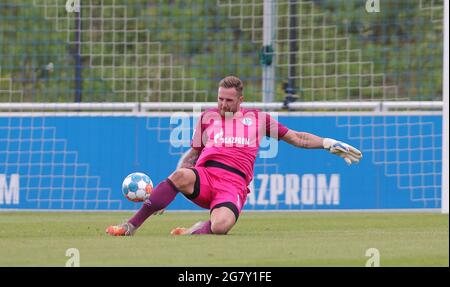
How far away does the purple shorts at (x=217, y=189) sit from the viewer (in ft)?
40.5

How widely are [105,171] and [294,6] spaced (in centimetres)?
417

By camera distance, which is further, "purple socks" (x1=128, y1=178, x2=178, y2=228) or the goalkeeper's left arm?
the goalkeeper's left arm

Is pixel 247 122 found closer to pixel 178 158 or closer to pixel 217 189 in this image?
pixel 217 189

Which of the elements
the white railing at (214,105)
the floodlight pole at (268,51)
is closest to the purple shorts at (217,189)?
the white railing at (214,105)

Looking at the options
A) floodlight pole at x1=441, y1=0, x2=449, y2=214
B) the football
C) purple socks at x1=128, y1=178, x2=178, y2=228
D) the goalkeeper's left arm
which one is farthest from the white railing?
purple socks at x1=128, y1=178, x2=178, y2=228

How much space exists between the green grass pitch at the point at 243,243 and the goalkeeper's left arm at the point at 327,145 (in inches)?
30.9

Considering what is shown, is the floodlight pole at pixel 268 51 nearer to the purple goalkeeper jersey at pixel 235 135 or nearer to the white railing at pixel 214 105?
the white railing at pixel 214 105

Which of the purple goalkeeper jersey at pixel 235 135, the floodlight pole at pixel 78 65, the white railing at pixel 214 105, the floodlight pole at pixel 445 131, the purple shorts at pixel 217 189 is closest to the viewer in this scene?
the purple shorts at pixel 217 189

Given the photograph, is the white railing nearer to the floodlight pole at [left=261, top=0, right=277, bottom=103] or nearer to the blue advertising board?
the blue advertising board

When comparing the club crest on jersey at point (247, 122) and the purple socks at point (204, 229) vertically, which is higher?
the club crest on jersey at point (247, 122)

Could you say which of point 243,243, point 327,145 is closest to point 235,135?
point 327,145

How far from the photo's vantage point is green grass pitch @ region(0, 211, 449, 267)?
371 inches

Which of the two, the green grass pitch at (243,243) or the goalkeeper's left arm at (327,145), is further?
the goalkeeper's left arm at (327,145)

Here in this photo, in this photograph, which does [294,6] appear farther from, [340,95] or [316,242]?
[316,242]
